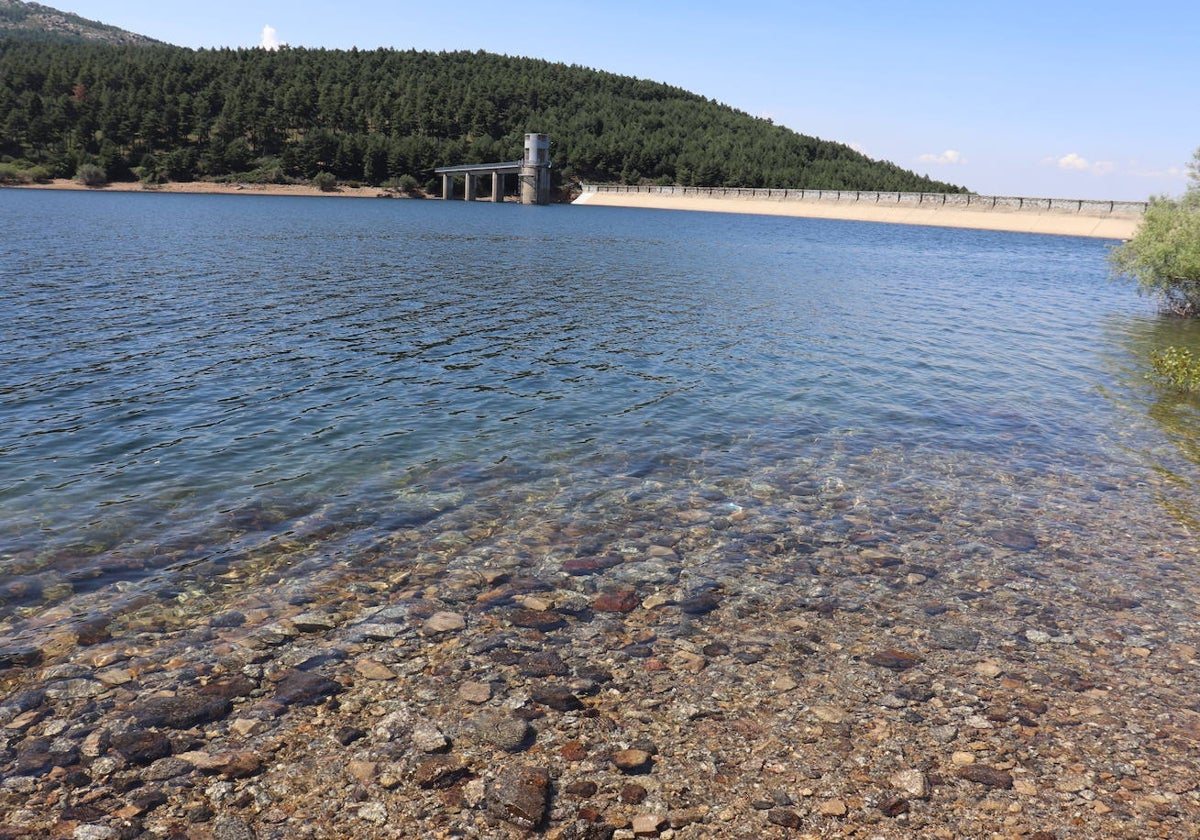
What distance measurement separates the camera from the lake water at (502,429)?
445 inches

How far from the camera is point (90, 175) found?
15338cm

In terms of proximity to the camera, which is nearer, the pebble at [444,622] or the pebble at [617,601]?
the pebble at [444,622]

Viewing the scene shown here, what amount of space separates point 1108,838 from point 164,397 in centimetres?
1920

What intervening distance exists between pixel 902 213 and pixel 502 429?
152841 millimetres

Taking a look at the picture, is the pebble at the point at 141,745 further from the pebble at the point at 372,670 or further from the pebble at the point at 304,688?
the pebble at the point at 372,670

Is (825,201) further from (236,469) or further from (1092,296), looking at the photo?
(236,469)

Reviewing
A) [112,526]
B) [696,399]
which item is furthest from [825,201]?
[112,526]

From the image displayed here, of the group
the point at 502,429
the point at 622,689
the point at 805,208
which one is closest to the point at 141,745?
the point at 622,689

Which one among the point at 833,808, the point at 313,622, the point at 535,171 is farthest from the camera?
the point at 535,171

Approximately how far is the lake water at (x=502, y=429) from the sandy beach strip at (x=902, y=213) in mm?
102452

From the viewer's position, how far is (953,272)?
202ft

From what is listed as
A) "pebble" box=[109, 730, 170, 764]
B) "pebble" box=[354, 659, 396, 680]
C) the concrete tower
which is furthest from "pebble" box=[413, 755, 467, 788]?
the concrete tower

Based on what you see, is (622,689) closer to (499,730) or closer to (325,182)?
(499,730)

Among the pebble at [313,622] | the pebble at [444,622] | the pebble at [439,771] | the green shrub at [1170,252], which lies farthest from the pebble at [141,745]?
the green shrub at [1170,252]
